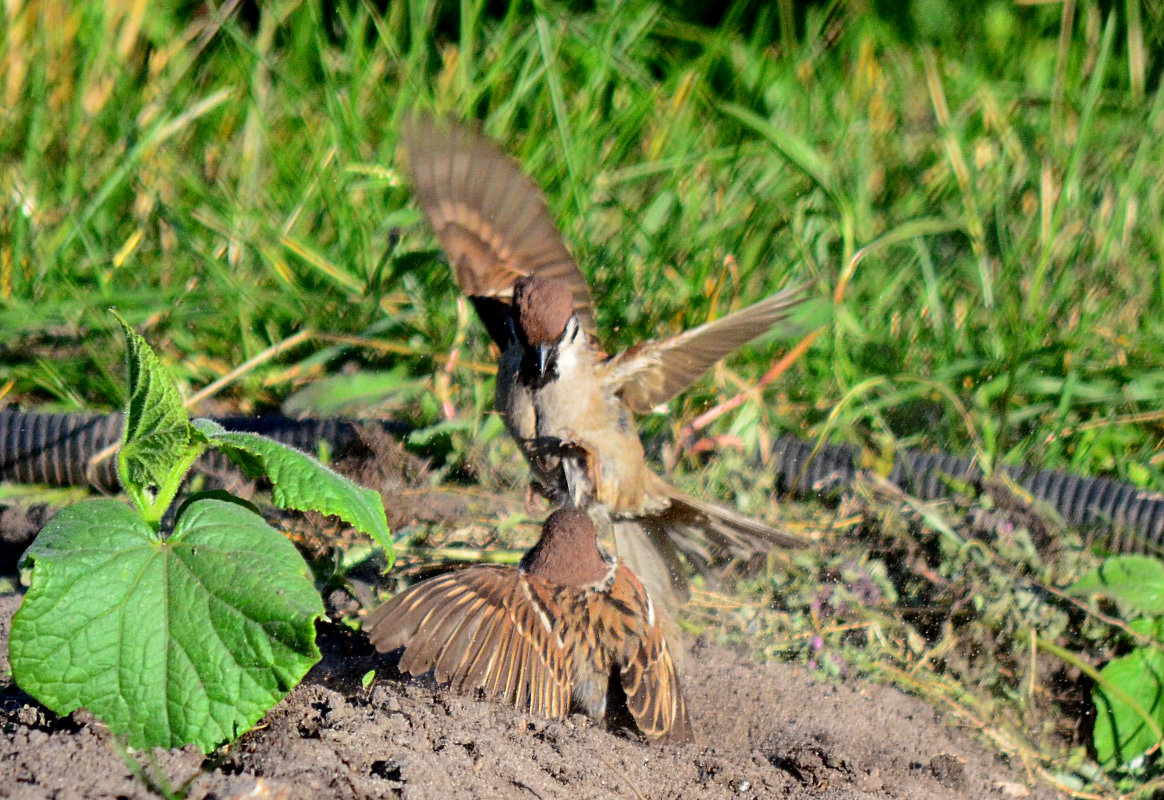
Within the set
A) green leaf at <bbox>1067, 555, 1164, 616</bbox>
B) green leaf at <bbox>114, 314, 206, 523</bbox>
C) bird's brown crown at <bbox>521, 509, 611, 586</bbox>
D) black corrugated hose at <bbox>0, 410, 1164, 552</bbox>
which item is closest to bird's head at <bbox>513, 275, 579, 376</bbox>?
bird's brown crown at <bbox>521, 509, 611, 586</bbox>

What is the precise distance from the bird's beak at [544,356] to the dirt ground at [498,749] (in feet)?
1.84

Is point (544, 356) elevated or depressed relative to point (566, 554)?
elevated

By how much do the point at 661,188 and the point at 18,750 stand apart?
2.85m

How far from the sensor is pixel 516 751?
1977 millimetres

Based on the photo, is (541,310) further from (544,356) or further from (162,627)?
(162,627)

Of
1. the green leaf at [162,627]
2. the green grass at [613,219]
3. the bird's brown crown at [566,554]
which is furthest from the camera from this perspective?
the green grass at [613,219]

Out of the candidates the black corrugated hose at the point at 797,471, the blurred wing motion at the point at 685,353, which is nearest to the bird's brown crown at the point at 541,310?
the blurred wing motion at the point at 685,353

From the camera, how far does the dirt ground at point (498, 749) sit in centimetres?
166

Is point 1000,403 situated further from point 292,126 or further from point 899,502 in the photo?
point 292,126

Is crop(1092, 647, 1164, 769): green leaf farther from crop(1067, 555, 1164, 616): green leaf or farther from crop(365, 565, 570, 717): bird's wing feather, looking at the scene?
crop(365, 565, 570, 717): bird's wing feather

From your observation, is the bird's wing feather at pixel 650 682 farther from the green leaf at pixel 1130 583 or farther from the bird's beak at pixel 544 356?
the green leaf at pixel 1130 583

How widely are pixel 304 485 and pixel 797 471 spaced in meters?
1.96

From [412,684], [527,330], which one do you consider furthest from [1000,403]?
[412,684]

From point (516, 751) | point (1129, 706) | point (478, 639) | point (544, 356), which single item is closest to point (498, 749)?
point (516, 751)
